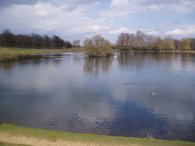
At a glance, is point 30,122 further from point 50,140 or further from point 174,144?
point 174,144

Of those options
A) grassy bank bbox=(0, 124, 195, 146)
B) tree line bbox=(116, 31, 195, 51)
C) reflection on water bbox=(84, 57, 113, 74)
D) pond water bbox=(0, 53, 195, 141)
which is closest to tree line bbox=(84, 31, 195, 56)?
tree line bbox=(116, 31, 195, 51)

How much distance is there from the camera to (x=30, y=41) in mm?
127500

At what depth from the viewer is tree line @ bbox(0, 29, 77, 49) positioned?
111438 millimetres

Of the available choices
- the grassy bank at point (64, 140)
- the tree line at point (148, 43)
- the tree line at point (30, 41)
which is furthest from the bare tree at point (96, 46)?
the grassy bank at point (64, 140)

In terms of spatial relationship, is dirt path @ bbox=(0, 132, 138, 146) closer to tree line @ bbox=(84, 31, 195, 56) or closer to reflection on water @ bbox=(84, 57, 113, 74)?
reflection on water @ bbox=(84, 57, 113, 74)

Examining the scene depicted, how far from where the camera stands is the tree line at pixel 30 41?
11144 cm

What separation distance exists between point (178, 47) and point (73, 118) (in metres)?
136

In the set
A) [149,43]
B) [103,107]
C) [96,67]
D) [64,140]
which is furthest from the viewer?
[149,43]

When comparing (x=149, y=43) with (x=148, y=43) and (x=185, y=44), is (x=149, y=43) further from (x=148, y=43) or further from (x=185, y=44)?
(x=185, y=44)

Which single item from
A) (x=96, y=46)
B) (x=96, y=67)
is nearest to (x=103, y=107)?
(x=96, y=67)

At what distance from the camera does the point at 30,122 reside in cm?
1778

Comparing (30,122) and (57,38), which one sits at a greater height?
(57,38)

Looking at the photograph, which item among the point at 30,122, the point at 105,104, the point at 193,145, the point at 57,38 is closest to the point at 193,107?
the point at 105,104

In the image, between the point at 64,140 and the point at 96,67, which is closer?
the point at 64,140
